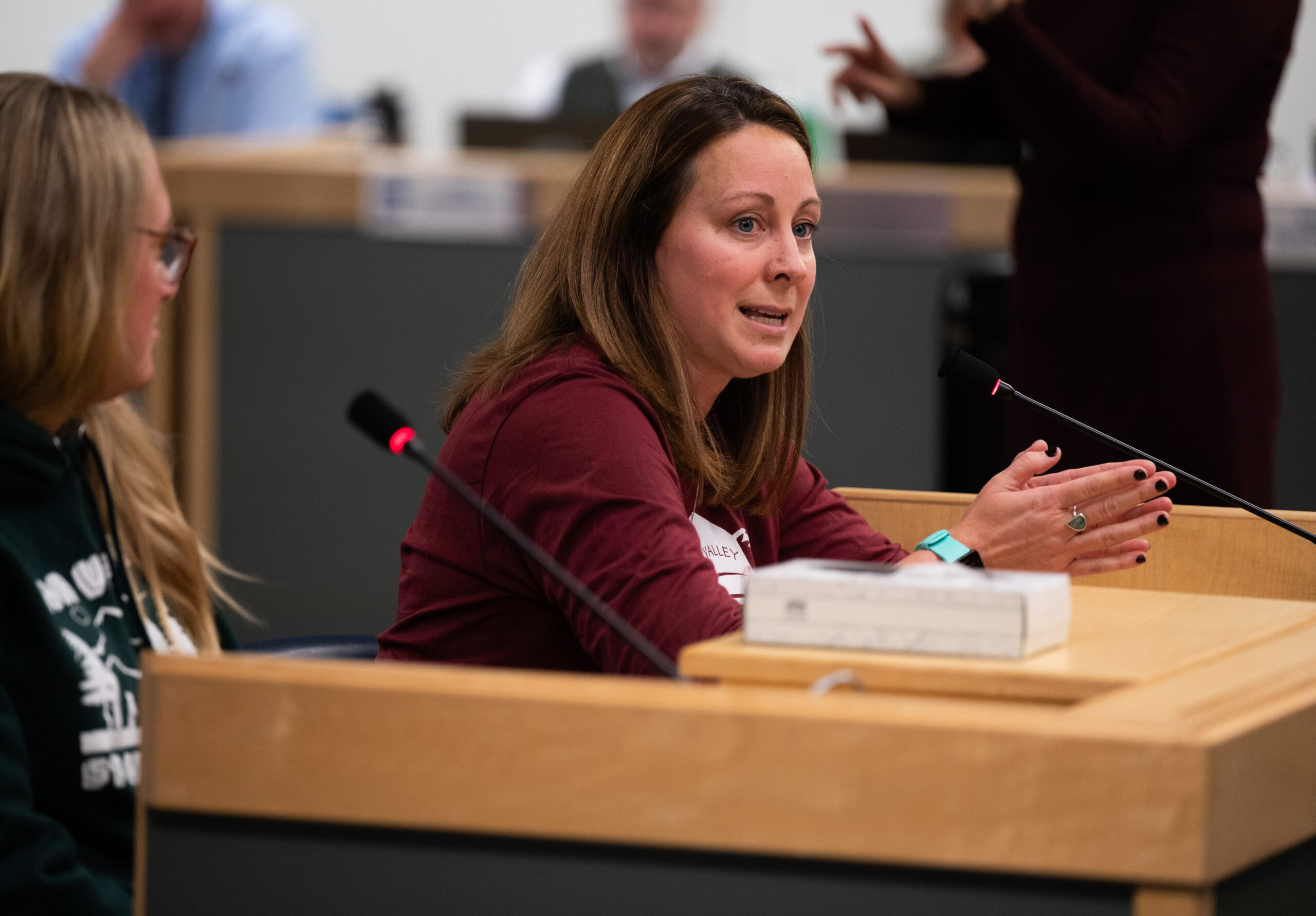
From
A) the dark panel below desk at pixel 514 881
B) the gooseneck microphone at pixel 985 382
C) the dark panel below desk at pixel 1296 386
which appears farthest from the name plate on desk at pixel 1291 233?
the dark panel below desk at pixel 514 881

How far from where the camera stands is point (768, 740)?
869 millimetres

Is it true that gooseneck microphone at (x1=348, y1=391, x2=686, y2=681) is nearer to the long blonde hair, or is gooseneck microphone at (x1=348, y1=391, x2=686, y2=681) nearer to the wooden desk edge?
the wooden desk edge

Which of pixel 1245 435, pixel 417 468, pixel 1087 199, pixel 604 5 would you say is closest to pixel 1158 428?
pixel 1245 435

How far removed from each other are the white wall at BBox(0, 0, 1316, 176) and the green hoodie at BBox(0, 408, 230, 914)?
5.88 metres

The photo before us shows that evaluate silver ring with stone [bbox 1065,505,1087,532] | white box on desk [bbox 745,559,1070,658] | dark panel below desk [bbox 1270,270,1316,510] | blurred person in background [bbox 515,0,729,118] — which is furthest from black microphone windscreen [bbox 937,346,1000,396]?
blurred person in background [bbox 515,0,729,118]

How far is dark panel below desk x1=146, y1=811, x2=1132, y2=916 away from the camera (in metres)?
0.85

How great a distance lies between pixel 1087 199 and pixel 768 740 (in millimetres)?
1519

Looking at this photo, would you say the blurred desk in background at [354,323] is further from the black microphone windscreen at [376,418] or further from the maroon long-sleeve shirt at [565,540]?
the black microphone windscreen at [376,418]

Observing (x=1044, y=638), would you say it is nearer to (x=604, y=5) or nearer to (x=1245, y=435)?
(x=1245, y=435)

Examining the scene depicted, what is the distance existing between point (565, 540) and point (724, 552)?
28cm

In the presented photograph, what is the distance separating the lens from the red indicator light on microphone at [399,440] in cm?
114

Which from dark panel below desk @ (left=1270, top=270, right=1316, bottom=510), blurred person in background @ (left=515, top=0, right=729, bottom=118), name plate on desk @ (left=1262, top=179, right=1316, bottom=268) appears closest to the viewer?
dark panel below desk @ (left=1270, top=270, right=1316, bottom=510)

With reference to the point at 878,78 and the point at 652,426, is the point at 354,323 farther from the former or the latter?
the point at 652,426

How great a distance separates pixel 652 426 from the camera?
4.53 feet
